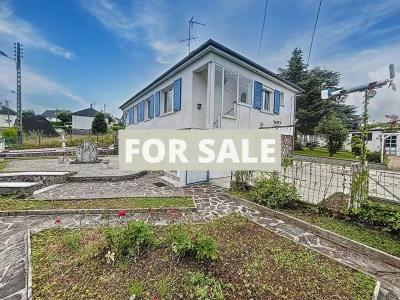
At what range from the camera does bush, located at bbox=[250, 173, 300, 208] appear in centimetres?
558

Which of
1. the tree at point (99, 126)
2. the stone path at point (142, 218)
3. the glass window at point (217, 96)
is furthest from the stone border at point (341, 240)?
the tree at point (99, 126)

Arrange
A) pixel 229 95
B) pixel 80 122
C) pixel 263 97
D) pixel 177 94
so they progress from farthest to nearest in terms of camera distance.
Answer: pixel 80 122, pixel 263 97, pixel 229 95, pixel 177 94

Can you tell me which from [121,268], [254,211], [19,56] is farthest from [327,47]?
[19,56]

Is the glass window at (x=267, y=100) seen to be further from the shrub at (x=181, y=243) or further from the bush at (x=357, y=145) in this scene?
the shrub at (x=181, y=243)

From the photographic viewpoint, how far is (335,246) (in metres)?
3.87

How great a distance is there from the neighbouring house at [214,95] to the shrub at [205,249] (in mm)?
5614

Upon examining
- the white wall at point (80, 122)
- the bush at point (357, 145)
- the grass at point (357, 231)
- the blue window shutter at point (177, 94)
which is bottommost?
the grass at point (357, 231)

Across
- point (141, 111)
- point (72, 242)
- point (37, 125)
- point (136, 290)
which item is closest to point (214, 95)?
point (72, 242)

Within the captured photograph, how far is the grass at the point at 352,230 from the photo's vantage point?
370 centimetres

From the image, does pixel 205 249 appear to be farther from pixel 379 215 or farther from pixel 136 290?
pixel 379 215

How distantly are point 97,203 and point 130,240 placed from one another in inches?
145

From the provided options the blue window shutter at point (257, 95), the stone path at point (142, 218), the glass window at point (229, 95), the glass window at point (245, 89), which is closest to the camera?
the stone path at point (142, 218)

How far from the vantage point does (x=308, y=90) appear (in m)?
26.7

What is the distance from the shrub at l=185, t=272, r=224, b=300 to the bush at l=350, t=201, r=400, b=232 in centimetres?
381
